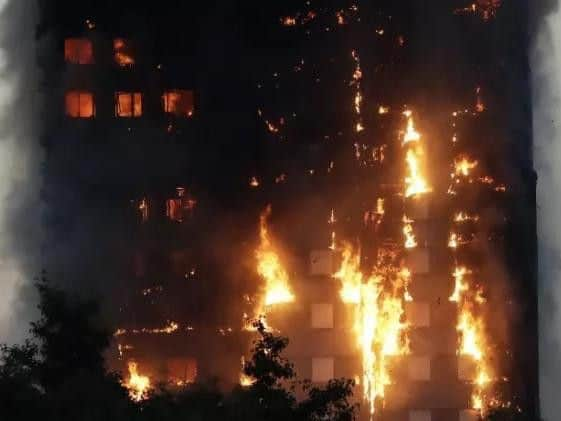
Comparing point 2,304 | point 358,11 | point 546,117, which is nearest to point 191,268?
point 2,304

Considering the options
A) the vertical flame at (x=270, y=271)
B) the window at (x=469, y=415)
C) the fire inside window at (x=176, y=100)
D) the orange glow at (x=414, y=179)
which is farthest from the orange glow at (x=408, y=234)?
the fire inside window at (x=176, y=100)

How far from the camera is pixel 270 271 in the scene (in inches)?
1743

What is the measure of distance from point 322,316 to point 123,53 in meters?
13.8

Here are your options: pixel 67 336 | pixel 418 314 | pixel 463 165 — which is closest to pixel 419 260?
pixel 418 314

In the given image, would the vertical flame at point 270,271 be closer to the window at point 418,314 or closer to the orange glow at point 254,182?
the orange glow at point 254,182

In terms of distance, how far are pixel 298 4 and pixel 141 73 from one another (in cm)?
716

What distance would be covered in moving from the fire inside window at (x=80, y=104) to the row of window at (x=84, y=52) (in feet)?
4.47

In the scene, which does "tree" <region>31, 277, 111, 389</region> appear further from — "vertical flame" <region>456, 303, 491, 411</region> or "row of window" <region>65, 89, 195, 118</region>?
"vertical flame" <region>456, 303, 491, 411</region>

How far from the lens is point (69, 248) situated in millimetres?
44625

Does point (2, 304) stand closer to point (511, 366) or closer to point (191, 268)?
point (191, 268)

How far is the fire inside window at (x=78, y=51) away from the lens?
4478 centimetres

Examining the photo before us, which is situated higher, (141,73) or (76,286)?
(141,73)

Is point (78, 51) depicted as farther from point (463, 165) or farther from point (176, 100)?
point (463, 165)

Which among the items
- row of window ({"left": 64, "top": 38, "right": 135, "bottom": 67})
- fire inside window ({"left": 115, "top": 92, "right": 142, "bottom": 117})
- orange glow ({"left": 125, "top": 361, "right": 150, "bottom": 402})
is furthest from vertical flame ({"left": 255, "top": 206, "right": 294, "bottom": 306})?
row of window ({"left": 64, "top": 38, "right": 135, "bottom": 67})
